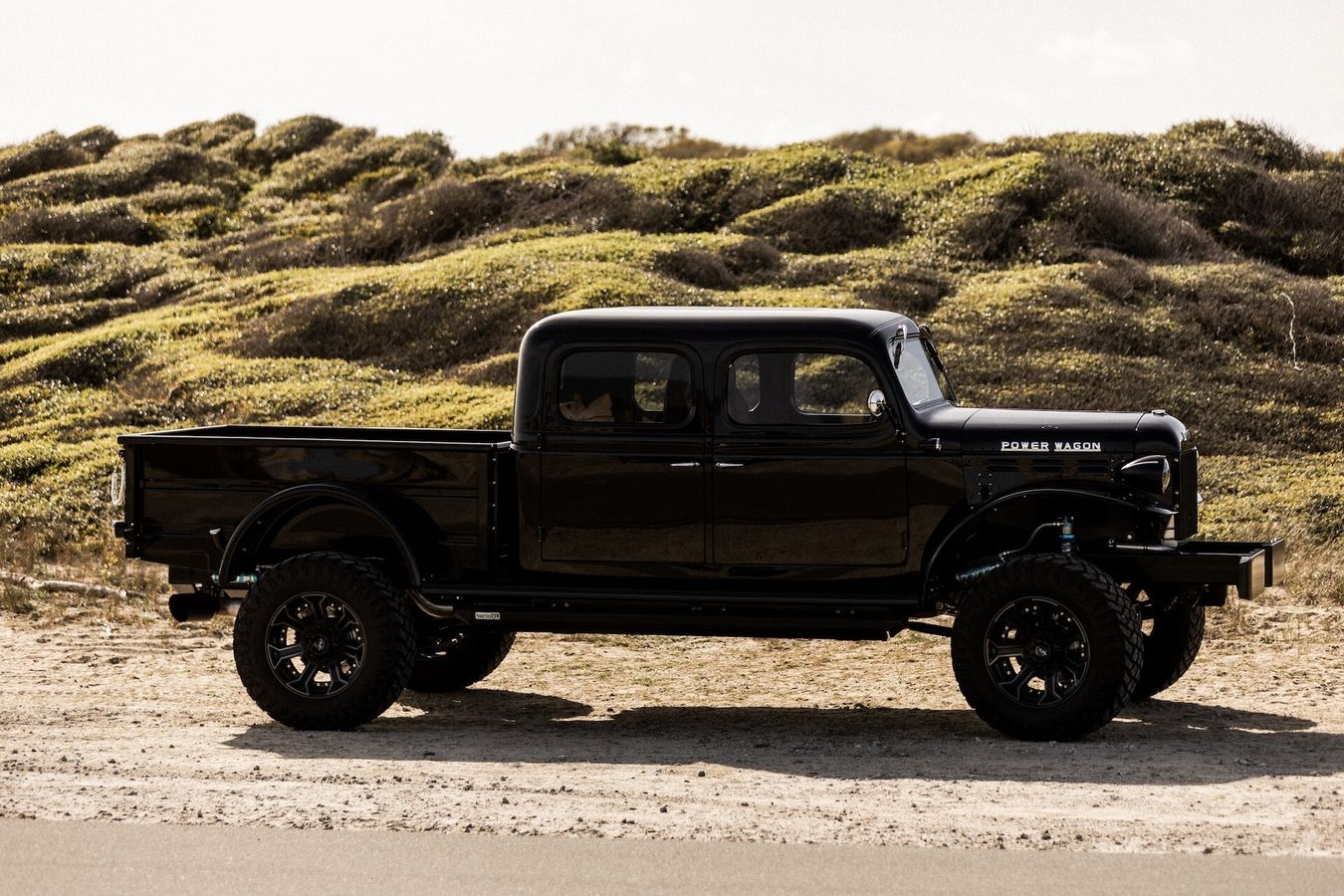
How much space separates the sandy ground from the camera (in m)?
6.93

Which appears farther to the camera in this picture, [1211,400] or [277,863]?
[1211,400]

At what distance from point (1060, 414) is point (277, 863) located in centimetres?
490

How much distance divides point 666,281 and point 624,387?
64.5 ft

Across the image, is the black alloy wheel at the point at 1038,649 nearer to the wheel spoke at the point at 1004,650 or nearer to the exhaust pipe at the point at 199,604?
the wheel spoke at the point at 1004,650

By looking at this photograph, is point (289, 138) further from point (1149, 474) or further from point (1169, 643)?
point (1149, 474)

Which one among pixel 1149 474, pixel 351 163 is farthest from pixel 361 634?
pixel 351 163

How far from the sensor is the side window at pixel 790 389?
8961 mm

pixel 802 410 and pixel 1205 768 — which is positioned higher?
pixel 802 410

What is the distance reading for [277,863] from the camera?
633 cm

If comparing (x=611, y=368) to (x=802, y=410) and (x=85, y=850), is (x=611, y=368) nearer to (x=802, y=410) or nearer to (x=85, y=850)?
(x=802, y=410)

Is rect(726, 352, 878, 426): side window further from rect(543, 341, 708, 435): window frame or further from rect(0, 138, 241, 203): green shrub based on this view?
rect(0, 138, 241, 203): green shrub

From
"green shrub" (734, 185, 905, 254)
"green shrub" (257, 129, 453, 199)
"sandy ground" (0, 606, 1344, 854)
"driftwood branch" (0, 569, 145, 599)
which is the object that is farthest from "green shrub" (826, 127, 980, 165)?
"sandy ground" (0, 606, 1344, 854)

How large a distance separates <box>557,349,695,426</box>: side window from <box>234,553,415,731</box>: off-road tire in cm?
143

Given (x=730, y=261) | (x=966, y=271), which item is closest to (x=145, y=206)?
(x=730, y=261)
